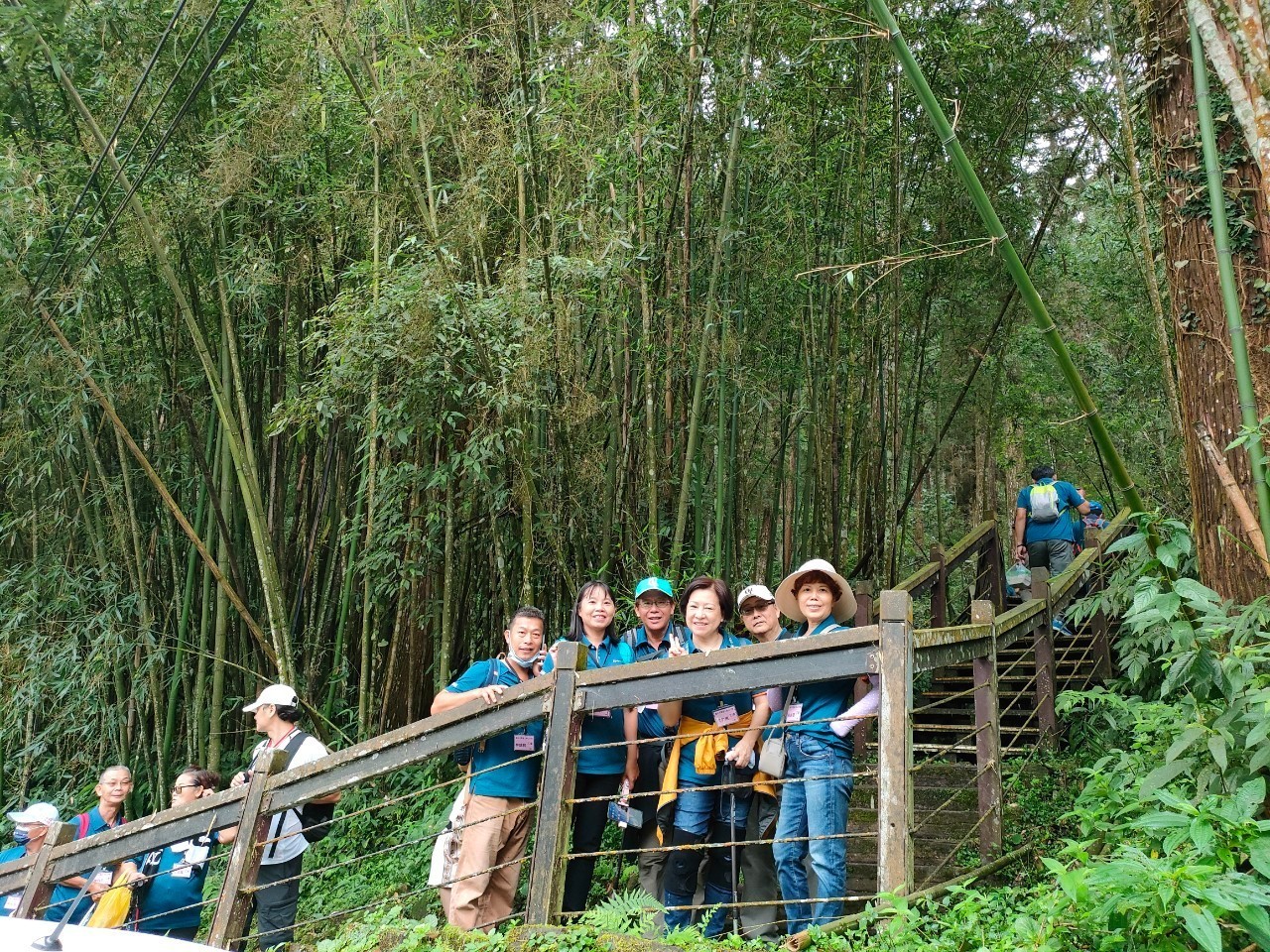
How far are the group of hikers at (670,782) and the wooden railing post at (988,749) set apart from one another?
0.42 metres

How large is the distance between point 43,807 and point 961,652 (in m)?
4.10

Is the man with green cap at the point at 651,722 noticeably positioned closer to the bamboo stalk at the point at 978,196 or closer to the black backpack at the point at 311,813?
the black backpack at the point at 311,813

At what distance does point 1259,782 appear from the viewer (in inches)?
87.2

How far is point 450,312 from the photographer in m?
4.59

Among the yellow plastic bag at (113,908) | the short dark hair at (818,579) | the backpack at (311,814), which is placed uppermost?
the short dark hair at (818,579)

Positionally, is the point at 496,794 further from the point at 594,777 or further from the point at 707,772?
the point at 707,772

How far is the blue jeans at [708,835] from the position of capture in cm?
328

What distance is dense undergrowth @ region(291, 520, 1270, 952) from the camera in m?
2.00

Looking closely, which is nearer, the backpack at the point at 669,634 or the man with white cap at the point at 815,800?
the man with white cap at the point at 815,800

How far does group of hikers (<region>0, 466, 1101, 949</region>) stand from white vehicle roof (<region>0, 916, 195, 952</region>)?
3.54 ft

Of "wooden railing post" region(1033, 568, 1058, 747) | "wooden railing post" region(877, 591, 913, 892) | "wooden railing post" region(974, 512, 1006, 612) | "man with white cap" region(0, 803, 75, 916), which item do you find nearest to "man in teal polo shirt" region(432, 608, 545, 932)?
"wooden railing post" region(877, 591, 913, 892)

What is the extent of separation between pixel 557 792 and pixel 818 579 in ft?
3.52

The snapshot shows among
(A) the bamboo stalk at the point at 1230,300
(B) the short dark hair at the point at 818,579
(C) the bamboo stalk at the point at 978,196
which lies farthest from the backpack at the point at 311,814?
(A) the bamboo stalk at the point at 1230,300

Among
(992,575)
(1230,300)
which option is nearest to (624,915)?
(1230,300)
